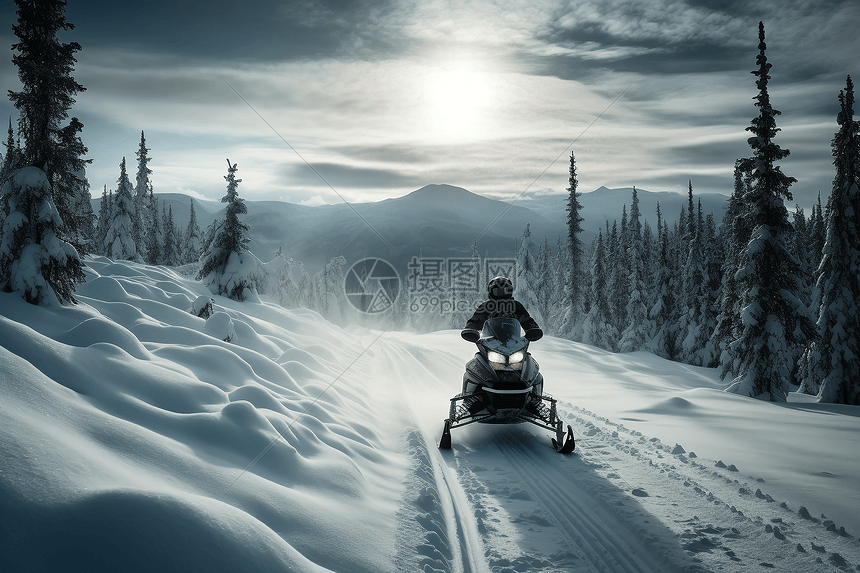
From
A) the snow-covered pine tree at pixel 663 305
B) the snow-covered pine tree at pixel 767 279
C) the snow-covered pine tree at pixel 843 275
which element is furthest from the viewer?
the snow-covered pine tree at pixel 663 305

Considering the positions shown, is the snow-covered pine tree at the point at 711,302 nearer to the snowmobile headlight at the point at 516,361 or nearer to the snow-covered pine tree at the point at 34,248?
the snowmobile headlight at the point at 516,361

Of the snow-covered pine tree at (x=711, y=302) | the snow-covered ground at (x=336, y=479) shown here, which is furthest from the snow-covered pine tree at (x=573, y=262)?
the snow-covered ground at (x=336, y=479)

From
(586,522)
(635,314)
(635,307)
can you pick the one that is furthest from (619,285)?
(586,522)

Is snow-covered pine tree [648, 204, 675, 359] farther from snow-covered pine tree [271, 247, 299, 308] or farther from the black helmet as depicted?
the black helmet

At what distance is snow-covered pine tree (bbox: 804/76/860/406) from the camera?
69.9 ft

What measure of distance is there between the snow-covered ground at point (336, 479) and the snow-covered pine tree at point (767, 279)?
32.2 feet

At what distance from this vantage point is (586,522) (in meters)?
4.98

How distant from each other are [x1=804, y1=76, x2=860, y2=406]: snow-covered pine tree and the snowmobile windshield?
23094 millimetres

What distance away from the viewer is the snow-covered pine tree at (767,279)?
1720cm

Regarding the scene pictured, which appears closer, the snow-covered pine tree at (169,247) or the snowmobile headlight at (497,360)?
the snowmobile headlight at (497,360)

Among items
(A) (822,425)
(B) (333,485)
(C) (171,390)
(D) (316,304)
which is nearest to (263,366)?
(C) (171,390)

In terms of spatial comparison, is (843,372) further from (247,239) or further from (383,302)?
(383,302)

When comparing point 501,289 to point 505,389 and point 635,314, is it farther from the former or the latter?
point 635,314

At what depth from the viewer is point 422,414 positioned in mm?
10781
